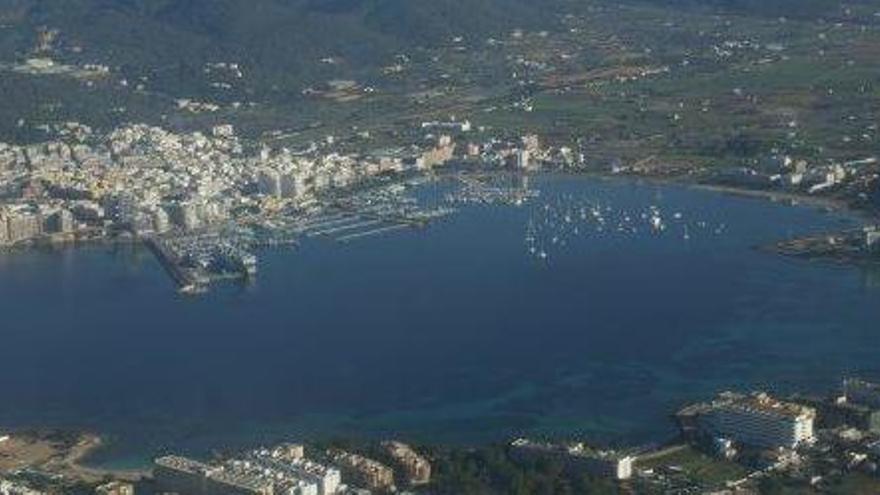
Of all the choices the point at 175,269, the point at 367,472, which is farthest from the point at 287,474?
the point at 175,269

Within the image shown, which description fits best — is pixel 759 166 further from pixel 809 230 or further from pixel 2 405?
pixel 2 405

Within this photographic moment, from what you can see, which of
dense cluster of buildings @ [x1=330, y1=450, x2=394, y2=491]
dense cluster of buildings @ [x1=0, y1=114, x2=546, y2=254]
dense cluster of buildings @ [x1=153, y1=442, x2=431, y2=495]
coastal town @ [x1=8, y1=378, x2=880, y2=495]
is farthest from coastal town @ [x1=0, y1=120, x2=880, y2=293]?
dense cluster of buildings @ [x1=330, y1=450, x2=394, y2=491]

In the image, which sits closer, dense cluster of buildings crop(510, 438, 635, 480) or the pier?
dense cluster of buildings crop(510, 438, 635, 480)

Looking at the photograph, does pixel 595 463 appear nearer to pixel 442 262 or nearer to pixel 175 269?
pixel 442 262

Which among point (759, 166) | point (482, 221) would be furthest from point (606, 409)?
point (759, 166)

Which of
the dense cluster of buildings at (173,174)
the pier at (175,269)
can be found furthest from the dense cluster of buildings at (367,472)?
the dense cluster of buildings at (173,174)

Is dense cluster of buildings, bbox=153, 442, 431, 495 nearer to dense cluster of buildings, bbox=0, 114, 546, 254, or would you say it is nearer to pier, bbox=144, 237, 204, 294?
pier, bbox=144, 237, 204, 294

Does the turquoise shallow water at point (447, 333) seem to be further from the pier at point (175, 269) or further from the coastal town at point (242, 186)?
the coastal town at point (242, 186)
